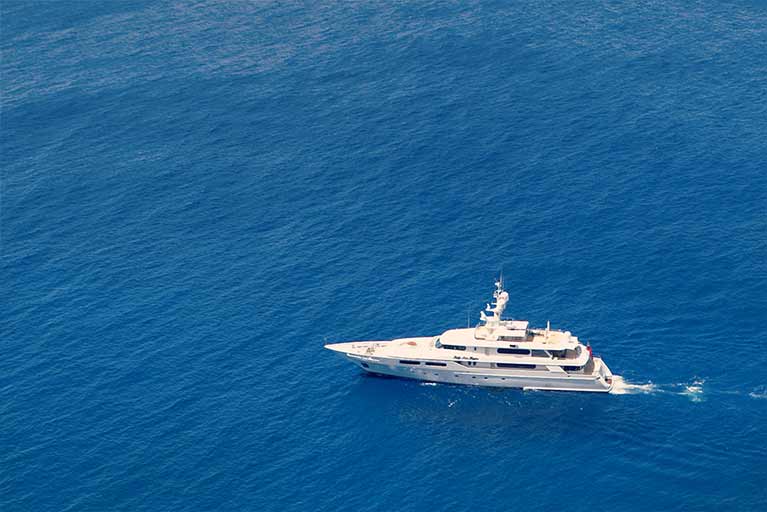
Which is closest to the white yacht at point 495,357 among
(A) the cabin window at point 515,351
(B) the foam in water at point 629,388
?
(A) the cabin window at point 515,351

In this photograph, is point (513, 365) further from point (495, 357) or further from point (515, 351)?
point (495, 357)

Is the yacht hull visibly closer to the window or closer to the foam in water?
the window

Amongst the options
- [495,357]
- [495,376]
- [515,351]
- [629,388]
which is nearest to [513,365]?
[515,351]

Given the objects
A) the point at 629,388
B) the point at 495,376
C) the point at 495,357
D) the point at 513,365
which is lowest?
the point at 629,388

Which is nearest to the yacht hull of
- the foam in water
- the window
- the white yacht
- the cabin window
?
the white yacht

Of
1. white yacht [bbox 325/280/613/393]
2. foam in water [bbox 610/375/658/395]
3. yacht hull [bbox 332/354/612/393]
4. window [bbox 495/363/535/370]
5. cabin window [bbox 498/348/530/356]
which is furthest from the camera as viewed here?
cabin window [bbox 498/348/530/356]

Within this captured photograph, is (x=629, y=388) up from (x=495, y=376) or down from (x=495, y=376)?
down

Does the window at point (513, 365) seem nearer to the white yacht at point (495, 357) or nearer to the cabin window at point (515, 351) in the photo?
the white yacht at point (495, 357)

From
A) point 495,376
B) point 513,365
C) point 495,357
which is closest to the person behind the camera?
point 495,357

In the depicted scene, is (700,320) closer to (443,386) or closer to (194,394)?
(443,386)
